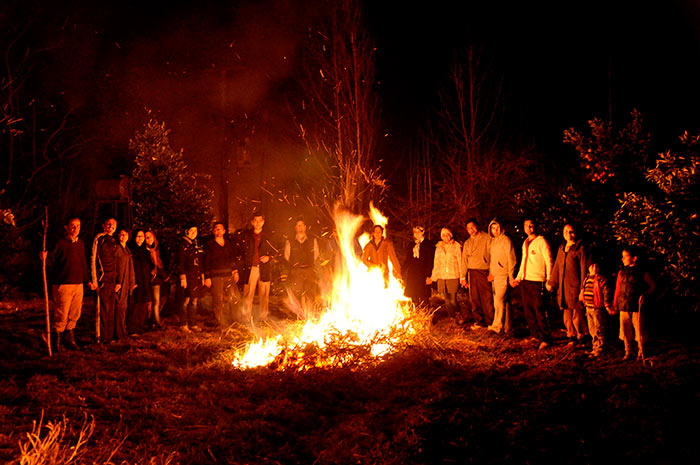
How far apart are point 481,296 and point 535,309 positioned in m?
1.39

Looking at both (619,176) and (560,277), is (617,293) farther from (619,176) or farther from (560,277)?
(619,176)

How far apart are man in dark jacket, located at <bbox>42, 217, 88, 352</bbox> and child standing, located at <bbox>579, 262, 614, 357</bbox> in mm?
7646

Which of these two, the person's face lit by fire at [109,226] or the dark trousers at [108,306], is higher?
the person's face lit by fire at [109,226]

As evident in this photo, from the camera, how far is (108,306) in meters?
8.68

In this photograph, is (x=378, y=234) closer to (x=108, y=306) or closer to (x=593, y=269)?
(x=593, y=269)

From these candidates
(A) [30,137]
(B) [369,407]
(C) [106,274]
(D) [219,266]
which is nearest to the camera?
(B) [369,407]

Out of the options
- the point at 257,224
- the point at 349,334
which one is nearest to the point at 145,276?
the point at 257,224

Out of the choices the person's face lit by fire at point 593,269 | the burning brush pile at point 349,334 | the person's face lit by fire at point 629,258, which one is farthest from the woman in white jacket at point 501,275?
the person's face lit by fire at point 629,258

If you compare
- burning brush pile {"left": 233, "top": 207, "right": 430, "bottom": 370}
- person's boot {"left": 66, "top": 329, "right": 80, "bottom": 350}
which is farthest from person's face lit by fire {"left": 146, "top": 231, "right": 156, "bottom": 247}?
burning brush pile {"left": 233, "top": 207, "right": 430, "bottom": 370}

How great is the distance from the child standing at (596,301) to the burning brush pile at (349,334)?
2332 mm

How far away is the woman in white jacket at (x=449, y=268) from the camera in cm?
1023

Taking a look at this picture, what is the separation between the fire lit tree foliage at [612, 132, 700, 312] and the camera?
7148 mm

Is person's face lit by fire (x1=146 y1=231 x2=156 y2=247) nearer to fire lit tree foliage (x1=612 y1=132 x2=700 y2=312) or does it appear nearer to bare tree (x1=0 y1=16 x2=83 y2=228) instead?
fire lit tree foliage (x1=612 y1=132 x2=700 y2=312)

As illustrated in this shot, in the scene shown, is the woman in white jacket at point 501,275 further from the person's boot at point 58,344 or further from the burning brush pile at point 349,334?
the person's boot at point 58,344
